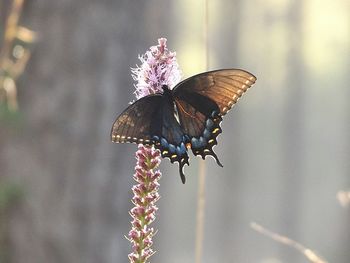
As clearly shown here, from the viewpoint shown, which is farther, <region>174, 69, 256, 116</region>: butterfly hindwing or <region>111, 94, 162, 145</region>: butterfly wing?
<region>174, 69, 256, 116</region>: butterfly hindwing

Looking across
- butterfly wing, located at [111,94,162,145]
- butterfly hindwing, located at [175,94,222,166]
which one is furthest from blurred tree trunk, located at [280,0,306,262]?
butterfly wing, located at [111,94,162,145]

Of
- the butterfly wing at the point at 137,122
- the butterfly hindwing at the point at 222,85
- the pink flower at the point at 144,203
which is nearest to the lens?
the pink flower at the point at 144,203

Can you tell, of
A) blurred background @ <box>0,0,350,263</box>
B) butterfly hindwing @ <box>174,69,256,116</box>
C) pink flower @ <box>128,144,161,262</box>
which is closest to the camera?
pink flower @ <box>128,144,161,262</box>

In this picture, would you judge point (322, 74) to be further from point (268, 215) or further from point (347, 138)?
point (268, 215)

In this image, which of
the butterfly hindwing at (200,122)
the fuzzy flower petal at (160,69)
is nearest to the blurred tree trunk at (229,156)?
the butterfly hindwing at (200,122)

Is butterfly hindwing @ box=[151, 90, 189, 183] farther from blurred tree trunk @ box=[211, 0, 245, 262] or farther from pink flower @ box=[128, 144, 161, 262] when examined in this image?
blurred tree trunk @ box=[211, 0, 245, 262]

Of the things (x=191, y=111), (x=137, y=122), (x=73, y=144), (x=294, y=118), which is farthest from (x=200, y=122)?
(x=294, y=118)

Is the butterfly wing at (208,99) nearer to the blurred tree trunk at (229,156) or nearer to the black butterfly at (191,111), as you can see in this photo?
the black butterfly at (191,111)

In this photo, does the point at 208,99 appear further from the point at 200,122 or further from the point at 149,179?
the point at 149,179
